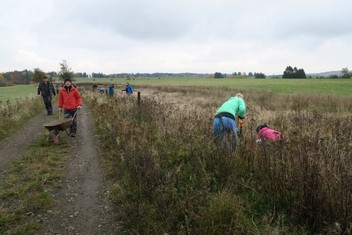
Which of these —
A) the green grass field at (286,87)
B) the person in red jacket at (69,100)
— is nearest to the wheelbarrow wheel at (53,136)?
the person in red jacket at (69,100)

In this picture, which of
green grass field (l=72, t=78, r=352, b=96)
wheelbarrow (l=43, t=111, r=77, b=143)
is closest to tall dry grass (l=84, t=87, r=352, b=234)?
wheelbarrow (l=43, t=111, r=77, b=143)

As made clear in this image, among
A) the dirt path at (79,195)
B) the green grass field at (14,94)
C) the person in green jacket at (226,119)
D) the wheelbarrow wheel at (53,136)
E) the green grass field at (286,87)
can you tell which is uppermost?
the person in green jacket at (226,119)

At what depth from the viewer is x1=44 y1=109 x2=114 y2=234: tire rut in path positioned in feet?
12.6

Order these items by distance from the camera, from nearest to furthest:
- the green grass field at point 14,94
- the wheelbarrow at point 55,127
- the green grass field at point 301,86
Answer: the wheelbarrow at point 55,127, the green grass field at point 14,94, the green grass field at point 301,86

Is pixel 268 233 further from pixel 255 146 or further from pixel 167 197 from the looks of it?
pixel 255 146

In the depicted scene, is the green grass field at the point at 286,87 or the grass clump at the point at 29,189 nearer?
the grass clump at the point at 29,189

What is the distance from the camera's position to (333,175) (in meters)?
3.27

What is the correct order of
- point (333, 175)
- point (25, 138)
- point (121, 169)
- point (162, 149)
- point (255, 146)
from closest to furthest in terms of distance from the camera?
1. point (333, 175)
2. point (255, 146)
3. point (121, 169)
4. point (162, 149)
5. point (25, 138)

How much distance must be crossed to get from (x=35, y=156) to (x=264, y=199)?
5584mm

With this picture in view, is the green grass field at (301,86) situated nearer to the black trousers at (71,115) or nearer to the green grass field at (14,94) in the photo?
the black trousers at (71,115)

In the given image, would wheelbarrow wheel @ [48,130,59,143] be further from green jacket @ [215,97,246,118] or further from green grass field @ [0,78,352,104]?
green grass field @ [0,78,352,104]

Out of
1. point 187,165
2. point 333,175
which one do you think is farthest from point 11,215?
point 333,175

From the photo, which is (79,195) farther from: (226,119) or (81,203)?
(226,119)

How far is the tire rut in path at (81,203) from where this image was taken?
3836mm
